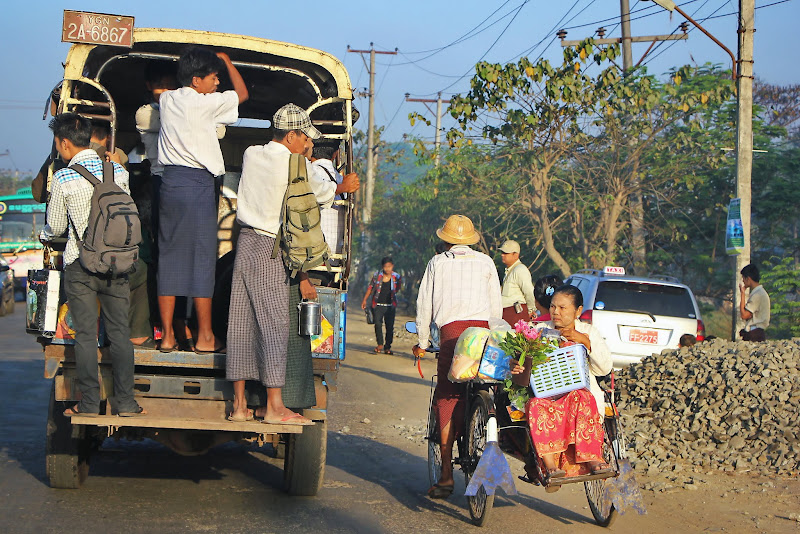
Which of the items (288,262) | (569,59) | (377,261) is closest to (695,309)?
(569,59)

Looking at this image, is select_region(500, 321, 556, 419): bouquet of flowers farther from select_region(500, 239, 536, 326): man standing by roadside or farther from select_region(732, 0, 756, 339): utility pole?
select_region(732, 0, 756, 339): utility pole

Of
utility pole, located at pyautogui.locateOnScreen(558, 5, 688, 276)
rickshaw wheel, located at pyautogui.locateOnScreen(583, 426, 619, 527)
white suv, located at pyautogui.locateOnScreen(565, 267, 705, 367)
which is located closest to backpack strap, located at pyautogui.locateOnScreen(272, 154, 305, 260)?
rickshaw wheel, located at pyautogui.locateOnScreen(583, 426, 619, 527)

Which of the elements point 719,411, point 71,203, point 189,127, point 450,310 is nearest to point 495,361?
point 450,310

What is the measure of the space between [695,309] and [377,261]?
80.5 feet

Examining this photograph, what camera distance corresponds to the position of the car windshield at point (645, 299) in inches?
510

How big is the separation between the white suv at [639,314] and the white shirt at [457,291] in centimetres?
630

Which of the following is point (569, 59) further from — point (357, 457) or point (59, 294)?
point (59, 294)

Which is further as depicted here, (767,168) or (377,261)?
(377,261)

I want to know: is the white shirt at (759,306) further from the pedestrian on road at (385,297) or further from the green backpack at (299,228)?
the green backpack at (299,228)

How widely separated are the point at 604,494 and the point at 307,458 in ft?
6.30

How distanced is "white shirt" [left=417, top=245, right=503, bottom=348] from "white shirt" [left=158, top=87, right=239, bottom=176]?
1.71 metres

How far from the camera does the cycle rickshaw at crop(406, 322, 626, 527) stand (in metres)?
5.78

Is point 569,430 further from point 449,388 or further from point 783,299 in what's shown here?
point 783,299

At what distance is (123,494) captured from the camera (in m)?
6.39
